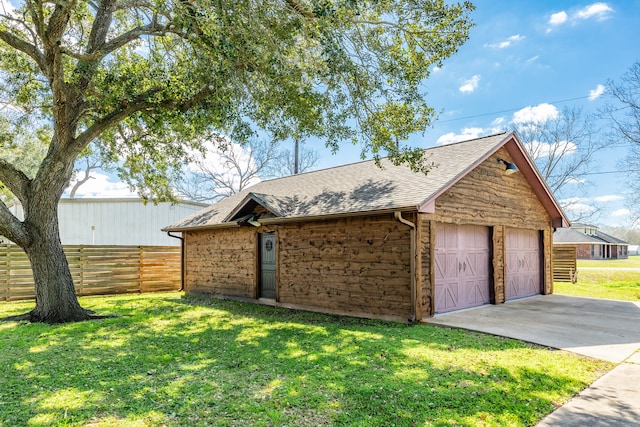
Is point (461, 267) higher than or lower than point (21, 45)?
lower

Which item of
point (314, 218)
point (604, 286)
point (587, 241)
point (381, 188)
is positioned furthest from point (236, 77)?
point (587, 241)

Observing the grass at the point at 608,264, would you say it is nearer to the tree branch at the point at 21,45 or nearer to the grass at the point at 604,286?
the grass at the point at 604,286

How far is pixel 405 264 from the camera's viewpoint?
8.16 m

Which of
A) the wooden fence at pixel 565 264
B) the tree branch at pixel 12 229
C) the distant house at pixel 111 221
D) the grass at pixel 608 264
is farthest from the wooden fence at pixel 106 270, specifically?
the grass at pixel 608 264

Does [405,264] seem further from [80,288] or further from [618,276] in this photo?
[618,276]

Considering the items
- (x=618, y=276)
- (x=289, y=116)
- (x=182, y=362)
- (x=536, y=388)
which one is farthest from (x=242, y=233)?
(x=618, y=276)

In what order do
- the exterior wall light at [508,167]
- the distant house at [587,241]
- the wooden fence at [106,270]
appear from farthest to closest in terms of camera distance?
the distant house at [587,241] → the wooden fence at [106,270] → the exterior wall light at [508,167]

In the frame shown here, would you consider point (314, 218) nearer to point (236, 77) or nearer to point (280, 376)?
point (236, 77)

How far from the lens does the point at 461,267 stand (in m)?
9.48

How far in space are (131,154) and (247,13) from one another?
806 centimetres

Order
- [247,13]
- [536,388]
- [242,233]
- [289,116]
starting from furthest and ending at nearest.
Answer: [242,233] < [289,116] < [247,13] < [536,388]

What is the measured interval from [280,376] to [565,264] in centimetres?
1682

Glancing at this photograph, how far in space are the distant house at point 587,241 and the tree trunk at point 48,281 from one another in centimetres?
4317

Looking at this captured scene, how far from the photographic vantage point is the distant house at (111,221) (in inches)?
720
